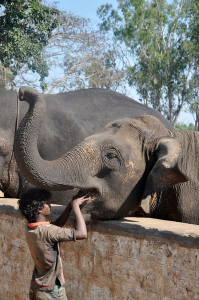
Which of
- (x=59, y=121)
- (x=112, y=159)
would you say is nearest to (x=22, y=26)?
(x=59, y=121)

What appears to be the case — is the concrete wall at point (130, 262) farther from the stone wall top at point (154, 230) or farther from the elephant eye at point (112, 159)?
the elephant eye at point (112, 159)

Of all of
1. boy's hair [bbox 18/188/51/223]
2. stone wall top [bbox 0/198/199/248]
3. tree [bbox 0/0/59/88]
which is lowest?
stone wall top [bbox 0/198/199/248]

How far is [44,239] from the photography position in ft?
8.62

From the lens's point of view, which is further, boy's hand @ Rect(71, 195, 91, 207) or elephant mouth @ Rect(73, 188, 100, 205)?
elephant mouth @ Rect(73, 188, 100, 205)

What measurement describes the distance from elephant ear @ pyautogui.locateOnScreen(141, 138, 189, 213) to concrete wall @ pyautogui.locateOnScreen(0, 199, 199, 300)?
0.23m

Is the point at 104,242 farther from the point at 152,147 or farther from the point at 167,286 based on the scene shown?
the point at 152,147

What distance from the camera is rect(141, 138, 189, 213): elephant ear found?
298 cm

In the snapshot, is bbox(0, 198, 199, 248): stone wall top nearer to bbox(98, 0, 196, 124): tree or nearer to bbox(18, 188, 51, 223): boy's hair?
bbox(18, 188, 51, 223): boy's hair

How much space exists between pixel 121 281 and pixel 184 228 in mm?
597

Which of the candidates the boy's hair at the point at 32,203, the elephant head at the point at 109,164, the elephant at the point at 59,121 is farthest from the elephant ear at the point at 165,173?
the elephant at the point at 59,121

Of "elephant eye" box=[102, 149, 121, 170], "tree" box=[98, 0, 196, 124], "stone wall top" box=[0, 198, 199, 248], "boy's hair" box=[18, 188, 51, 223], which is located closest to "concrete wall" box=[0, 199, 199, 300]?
"stone wall top" box=[0, 198, 199, 248]

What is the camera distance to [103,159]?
10.5ft

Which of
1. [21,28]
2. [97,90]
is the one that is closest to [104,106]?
[97,90]

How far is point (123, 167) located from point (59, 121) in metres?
Answer: 2.23
